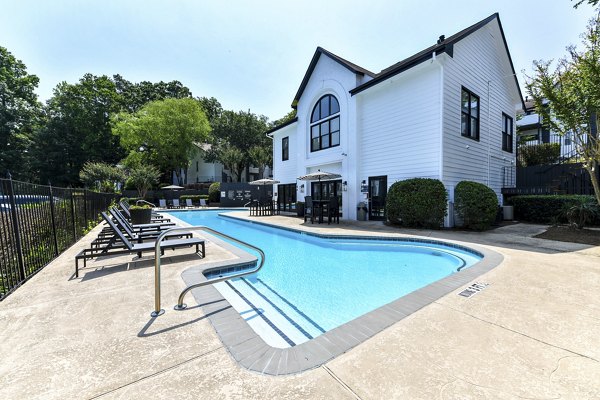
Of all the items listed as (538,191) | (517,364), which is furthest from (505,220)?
(517,364)

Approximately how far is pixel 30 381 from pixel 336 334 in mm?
2405

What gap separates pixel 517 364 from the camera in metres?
1.98

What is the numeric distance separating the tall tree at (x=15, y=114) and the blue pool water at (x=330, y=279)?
40015mm

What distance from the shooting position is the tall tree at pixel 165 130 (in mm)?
29438

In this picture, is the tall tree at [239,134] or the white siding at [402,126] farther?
the tall tree at [239,134]

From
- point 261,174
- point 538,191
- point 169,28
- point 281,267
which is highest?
point 169,28

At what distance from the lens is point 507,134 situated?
1380 cm

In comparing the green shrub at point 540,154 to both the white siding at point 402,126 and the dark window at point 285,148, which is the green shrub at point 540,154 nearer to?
the white siding at point 402,126

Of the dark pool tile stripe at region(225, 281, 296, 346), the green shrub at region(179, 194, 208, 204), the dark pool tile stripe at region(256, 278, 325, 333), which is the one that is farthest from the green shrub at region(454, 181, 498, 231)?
the green shrub at region(179, 194, 208, 204)

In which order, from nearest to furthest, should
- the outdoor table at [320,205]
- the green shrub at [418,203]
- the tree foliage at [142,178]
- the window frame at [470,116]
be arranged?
the green shrub at [418,203] < the window frame at [470,116] < the outdoor table at [320,205] < the tree foliage at [142,178]

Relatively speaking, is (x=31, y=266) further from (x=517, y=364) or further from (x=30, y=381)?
(x=517, y=364)

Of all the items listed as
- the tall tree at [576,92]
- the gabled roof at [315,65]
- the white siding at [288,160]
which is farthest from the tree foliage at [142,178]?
the tall tree at [576,92]

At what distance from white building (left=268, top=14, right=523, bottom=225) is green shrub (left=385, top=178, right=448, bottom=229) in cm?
80

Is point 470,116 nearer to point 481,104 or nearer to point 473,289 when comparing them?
point 481,104
